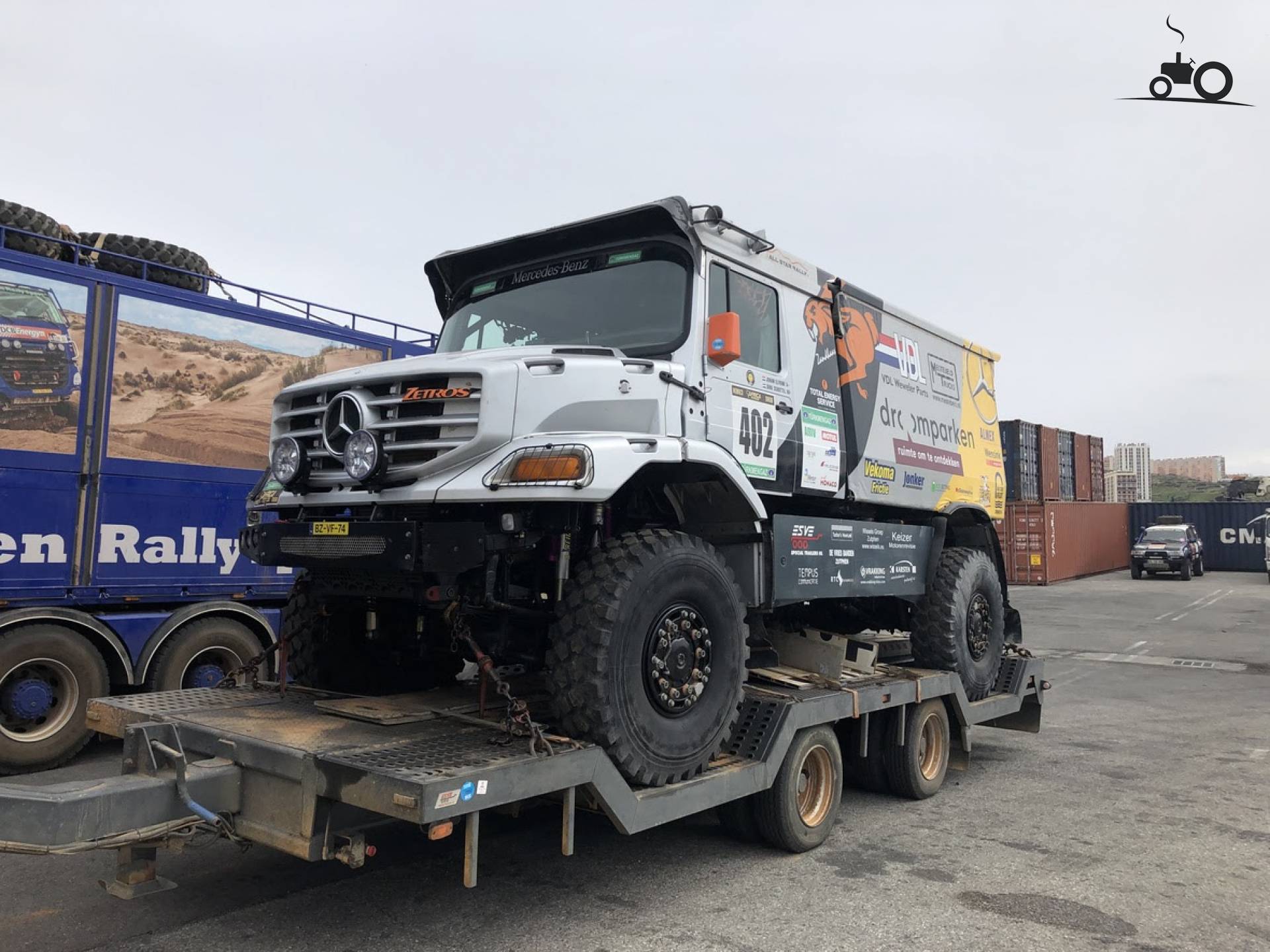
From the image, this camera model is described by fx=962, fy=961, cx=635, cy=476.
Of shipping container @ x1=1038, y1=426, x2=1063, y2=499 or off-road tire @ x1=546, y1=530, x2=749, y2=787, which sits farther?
shipping container @ x1=1038, y1=426, x2=1063, y2=499

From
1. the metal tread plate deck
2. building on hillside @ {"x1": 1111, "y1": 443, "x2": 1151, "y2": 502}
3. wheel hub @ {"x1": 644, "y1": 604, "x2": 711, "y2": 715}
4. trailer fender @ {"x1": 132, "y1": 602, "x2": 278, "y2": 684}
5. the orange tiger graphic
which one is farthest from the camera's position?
building on hillside @ {"x1": 1111, "y1": 443, "x2": 1151, "y2": 502}

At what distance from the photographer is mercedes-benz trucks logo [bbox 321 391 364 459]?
442 cm

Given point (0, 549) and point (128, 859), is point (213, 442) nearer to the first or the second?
point (0, 549)

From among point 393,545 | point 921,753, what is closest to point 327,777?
point 393,545

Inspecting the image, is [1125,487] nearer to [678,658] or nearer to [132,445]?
[132,445]

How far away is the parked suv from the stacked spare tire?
3391 cm

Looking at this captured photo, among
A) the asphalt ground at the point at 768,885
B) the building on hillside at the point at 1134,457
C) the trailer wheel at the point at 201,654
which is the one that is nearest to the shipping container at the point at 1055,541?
the asphalt ground at the point at 768,885

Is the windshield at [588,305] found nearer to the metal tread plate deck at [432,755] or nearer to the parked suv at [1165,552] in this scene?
the metal tread plate deck at [432,755]

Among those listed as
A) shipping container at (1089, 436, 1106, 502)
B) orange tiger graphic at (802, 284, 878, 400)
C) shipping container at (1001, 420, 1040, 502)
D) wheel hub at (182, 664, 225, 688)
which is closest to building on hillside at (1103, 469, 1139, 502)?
shipping container at (1089, 436, 1106, 502)

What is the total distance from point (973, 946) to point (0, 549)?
650cm

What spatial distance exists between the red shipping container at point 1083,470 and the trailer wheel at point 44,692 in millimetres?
35353

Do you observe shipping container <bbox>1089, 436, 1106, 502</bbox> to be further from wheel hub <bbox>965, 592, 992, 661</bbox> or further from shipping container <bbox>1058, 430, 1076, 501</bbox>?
wheel hub <bbox>965, 592, 992, 661</bbox>

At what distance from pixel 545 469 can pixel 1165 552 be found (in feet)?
116

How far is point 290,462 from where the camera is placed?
15.4 ft
